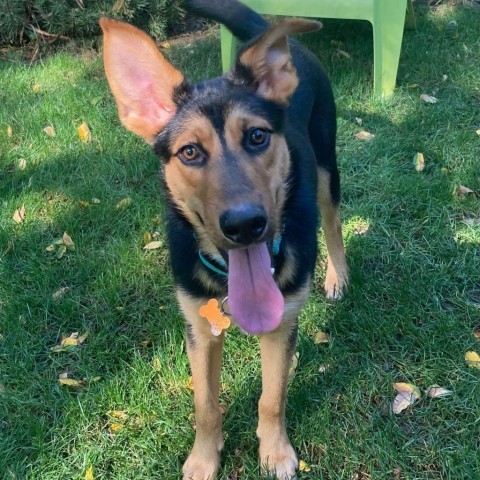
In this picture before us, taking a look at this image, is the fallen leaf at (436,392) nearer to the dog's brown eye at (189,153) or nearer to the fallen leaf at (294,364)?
the fallen leaf at (294,364)

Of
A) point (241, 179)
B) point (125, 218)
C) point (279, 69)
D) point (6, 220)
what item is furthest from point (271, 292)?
point (6, 220)

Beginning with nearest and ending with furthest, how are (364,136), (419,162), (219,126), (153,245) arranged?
(219,126) < (153,245) < (419,162) < (364,136)

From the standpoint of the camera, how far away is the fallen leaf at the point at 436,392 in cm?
303

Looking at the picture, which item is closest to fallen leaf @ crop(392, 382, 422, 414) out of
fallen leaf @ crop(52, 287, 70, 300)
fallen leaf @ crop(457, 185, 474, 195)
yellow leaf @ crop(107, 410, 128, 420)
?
yellow leaf @ crop(107, 410, 128, 420)

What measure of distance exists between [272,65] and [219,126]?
0.43m

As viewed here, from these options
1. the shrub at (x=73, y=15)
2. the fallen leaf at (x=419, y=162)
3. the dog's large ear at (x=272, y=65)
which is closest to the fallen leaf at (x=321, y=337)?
the dog's large ear at (x=272, y=65)

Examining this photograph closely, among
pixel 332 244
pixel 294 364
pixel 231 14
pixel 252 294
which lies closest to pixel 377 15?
pixel 231 14

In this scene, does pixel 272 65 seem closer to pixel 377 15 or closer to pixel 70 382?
pixel 70 382

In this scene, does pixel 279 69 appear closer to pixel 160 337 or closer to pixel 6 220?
pixel 160 337

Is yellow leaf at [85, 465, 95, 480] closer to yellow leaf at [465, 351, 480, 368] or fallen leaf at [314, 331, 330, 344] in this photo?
fallen leaf at [314, 331, 330, 344]

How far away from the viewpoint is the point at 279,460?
2.75 meters

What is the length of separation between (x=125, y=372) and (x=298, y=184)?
1.48 m

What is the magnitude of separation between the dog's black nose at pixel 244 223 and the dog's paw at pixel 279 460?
117 cm

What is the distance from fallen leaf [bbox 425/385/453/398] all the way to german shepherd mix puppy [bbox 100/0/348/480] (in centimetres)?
81
